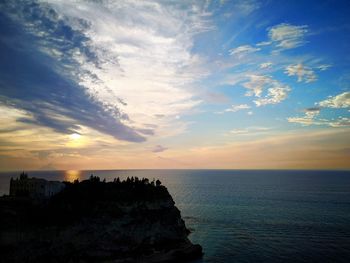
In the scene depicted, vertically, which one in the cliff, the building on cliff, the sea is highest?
the building on cliff

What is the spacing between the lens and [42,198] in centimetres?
6256

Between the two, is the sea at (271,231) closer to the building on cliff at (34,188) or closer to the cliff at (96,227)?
the cliff at (96,227)

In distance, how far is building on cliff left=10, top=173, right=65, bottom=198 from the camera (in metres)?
64.0

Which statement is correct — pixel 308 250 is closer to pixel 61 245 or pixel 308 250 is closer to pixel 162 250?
pixel 162 250

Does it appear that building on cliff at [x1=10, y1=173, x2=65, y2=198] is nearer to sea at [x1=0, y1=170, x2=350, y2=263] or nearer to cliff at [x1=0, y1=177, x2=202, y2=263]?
cliff at [x1=0, y1=177, x2=202, y2=263]

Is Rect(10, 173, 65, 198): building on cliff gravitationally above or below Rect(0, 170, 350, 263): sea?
above

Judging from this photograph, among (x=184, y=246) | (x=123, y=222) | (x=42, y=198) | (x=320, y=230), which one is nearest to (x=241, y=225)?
(x=320, y=230)

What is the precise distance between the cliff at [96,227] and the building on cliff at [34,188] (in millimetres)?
2523

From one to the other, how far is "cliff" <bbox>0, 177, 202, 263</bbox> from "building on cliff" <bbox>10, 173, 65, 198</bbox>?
252 centimetres

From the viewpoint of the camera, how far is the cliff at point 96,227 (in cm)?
5184

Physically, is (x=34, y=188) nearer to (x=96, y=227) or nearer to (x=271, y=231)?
(x=96, y=227)

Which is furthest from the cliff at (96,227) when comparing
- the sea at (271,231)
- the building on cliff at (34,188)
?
the sea at (271,231)

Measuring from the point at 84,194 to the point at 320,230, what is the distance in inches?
2456

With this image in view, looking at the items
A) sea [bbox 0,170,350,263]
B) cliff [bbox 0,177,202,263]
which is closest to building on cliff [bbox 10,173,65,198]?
cliff [bbox 0,177,202,263]
